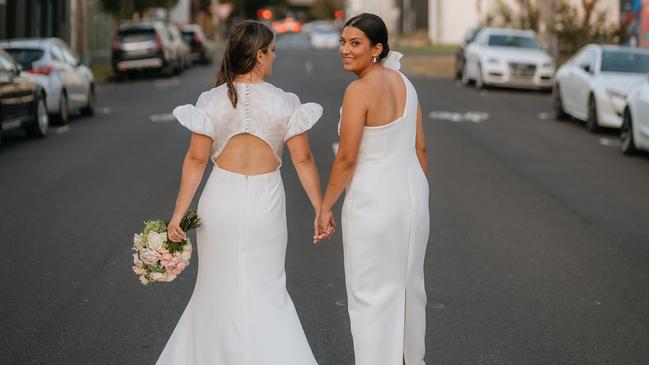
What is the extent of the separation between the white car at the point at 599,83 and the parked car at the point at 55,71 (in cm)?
927

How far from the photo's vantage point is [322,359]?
614 centimetres

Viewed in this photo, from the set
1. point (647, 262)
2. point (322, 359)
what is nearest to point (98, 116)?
point (647, 262)

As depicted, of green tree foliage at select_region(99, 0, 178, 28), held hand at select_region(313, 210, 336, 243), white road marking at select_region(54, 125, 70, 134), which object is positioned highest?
green tree foliage at select_region(99, 0, 178, 28)

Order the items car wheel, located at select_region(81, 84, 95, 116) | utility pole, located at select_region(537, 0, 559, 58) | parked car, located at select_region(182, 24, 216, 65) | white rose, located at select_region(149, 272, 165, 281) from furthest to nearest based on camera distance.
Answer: parked car, located at select_region(182, 24, 216, 65) → utility pole, located at select_region(537, 0, 559, 58) → car wheel, located at select_region(81, 84, 95, 116) → white rose, located at select_region(149, 272, 165, 281)

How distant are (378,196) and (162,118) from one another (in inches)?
697

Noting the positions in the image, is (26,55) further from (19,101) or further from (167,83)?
(167,83)

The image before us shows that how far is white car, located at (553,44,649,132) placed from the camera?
18734 millimetres

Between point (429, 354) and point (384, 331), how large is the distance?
1303 millimetres

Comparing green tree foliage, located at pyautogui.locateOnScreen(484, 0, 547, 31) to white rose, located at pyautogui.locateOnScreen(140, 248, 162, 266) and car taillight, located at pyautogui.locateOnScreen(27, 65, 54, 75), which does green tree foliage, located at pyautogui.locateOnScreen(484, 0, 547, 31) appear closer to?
car taillight, located at pyautogui.locateOnScreen(27, 65, 54, 75)

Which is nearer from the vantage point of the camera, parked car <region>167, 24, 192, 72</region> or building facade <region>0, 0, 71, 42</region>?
building facade <region>0, 0, 71, 42</region>

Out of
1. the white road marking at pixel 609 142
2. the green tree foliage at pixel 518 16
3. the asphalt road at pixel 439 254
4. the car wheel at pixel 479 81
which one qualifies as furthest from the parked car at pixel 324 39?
the white road marking at pixel 609 142

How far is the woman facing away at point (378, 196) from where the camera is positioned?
16.0 feet

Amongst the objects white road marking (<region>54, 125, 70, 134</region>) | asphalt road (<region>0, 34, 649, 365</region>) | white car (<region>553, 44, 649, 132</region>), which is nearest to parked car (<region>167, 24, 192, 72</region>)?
white road marking (<region>54, 125, 70, 134</region>)

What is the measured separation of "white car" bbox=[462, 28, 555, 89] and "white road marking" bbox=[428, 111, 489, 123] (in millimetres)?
6415
